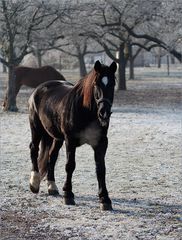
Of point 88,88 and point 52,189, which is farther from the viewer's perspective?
point 52,189

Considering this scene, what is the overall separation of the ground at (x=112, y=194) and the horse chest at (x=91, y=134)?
803 mm

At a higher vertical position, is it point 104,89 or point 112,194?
point 104,89

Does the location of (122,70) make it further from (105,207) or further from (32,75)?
(105,207)

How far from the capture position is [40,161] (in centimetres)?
656

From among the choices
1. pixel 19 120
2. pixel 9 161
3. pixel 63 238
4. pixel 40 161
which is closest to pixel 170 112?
pixel 19 120

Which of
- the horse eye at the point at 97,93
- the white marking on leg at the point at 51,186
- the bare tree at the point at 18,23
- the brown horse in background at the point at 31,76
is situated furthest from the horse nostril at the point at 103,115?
the brown horse in background at the point at 31,76

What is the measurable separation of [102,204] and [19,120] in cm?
947

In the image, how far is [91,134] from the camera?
550 cm

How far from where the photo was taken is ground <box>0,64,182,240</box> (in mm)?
4855

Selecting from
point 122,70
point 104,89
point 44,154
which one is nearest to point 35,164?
point 44,154

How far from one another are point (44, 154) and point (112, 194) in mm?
1061

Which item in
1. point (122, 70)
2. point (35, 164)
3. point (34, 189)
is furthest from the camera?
point (122, 70)

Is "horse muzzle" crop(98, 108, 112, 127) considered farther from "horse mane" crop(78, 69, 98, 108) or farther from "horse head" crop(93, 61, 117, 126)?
"horse mane" crop(78, 69, 98, 108)

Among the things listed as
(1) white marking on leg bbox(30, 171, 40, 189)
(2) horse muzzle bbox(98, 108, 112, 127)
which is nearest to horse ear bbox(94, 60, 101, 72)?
(2) horse muzzle bbox(98, 108, 112, 127)
